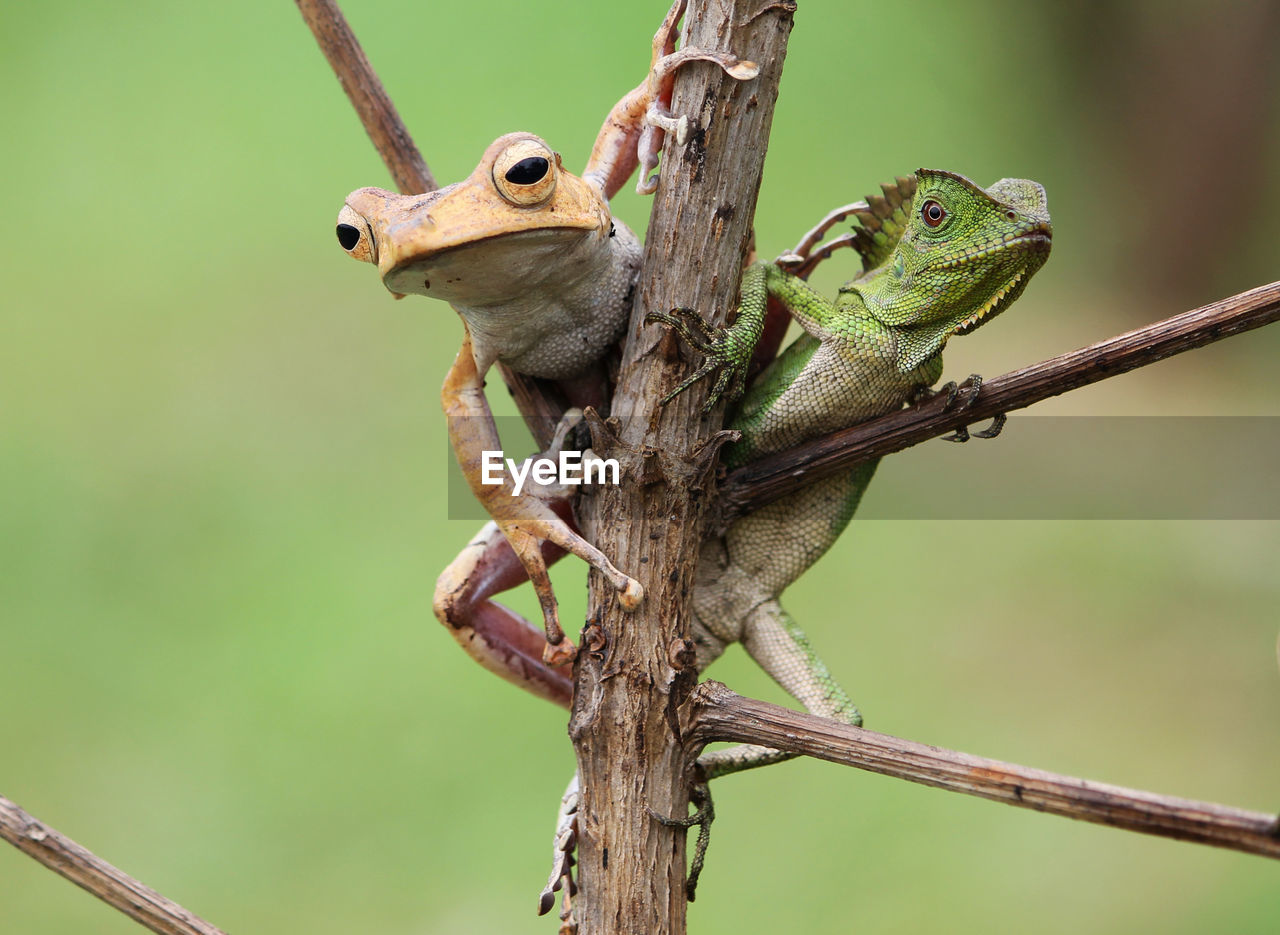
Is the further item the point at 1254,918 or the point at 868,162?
the point at 868,162

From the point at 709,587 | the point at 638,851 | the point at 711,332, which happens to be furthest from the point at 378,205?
the point at 638,851

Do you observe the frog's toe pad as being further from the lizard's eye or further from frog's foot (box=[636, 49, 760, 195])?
the lizard's eye

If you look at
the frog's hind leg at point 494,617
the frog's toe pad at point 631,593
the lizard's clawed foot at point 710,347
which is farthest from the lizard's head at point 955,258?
the frog's hind leg at point 494,617

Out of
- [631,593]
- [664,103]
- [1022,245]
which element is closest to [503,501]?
[631,593]

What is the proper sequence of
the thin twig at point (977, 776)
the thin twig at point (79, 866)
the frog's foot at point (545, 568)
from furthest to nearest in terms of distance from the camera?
the frog's foot at point (545, 568), the thin twig at point (79, 866), the thin twig at point (977, 776)

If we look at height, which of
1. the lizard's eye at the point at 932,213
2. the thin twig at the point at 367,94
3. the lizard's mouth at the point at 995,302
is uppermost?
the thin twig at the point at 367,94

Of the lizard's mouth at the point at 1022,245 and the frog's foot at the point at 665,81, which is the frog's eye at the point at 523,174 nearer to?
the frog's foot at the point at 665,81

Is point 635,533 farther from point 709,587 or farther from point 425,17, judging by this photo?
point 425,17
